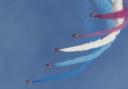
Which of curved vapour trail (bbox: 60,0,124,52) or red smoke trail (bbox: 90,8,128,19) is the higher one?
red smoke trail (bbox: 90,8,128,19)

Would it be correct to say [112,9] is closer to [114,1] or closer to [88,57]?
[114,1]

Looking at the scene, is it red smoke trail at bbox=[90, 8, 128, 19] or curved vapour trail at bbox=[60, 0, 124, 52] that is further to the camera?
red smoke trail at bbox=[90, 8, 128, 19]

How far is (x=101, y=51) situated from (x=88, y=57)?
5.24ft

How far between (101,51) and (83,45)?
254cm

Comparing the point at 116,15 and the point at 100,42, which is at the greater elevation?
the point at 116,15

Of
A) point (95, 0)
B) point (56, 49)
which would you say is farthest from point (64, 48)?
point (95, 0)

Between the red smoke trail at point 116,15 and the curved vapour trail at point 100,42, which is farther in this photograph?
the red smoke trail at point 116,15

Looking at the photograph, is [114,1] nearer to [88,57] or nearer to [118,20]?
[118,20]

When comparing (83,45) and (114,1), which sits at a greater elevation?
(114,1)

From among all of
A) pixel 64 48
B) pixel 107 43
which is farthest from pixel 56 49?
pixel 107 43

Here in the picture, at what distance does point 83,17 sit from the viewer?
62.3 metres

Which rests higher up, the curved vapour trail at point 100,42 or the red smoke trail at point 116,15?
the red smoke trail at point 116,15

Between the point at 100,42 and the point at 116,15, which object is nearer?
the point at 116,15

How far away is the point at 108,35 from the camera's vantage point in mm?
62969
